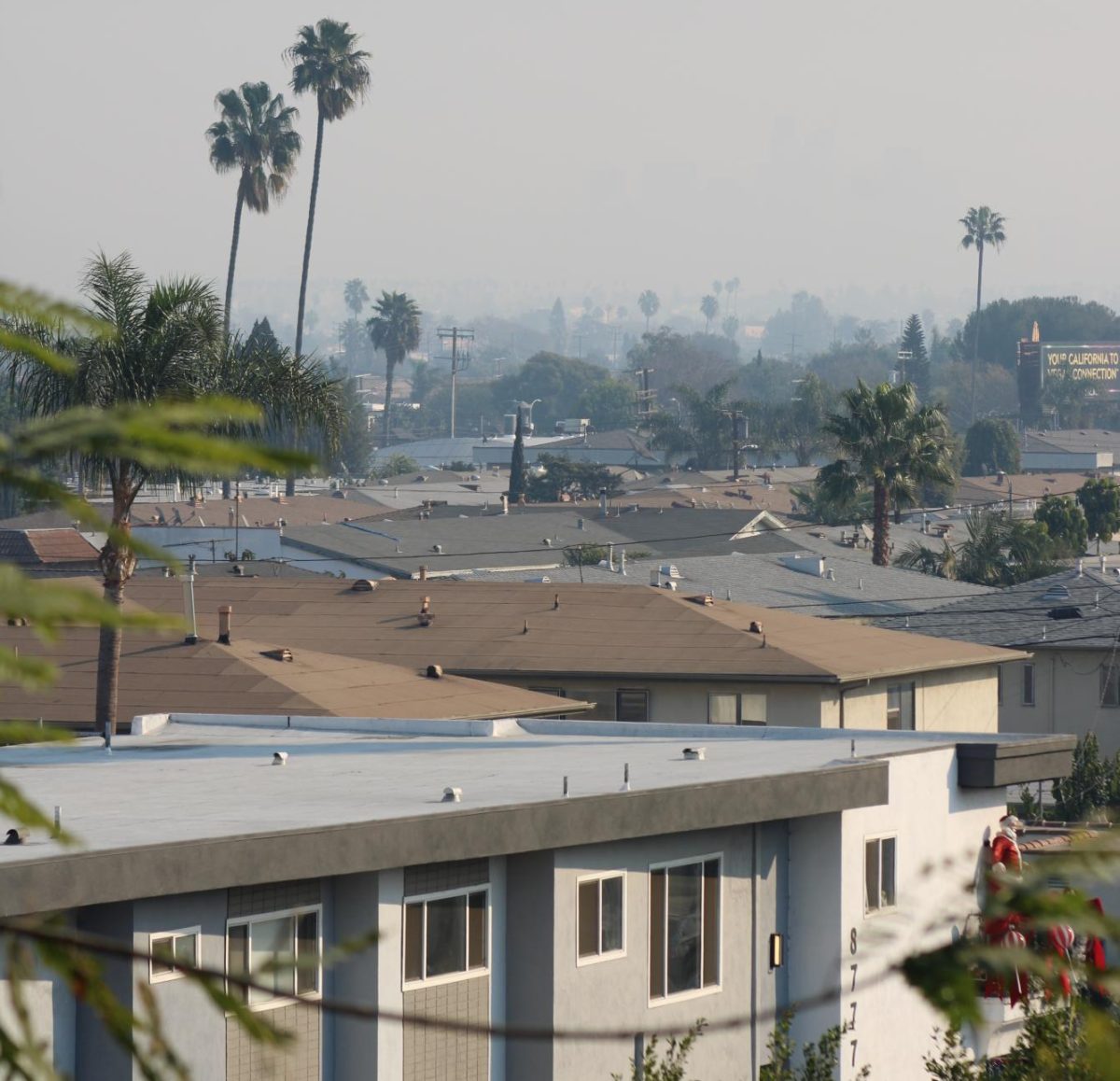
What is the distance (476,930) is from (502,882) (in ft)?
1.72

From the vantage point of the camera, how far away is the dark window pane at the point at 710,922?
1969 cm

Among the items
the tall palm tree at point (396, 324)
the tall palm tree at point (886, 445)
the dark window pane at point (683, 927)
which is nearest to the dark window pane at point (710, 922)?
the dark window pane at point (683, 927)

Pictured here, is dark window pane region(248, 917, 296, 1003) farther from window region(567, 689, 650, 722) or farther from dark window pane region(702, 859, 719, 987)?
window region(567, 689, 650, 722)

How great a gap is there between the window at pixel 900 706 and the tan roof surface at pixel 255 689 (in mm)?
8760

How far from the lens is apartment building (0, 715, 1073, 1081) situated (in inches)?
589

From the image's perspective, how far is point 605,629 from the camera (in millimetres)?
42625

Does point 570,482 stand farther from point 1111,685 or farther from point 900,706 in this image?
point 900,706

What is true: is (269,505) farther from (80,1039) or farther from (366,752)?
(80,1039)

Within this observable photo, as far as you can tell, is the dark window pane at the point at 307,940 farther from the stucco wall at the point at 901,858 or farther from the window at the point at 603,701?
the window at the point at 603,701

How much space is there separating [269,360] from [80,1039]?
58.6ft

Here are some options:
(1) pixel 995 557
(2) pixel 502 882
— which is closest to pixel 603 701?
(2) pixel 502 882

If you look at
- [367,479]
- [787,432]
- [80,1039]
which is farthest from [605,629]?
[787,432]

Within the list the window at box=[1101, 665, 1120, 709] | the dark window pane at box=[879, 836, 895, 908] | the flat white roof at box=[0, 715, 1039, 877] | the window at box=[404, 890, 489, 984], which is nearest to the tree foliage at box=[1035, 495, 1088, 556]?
the window at box=[1101, 665, 1120, 709]

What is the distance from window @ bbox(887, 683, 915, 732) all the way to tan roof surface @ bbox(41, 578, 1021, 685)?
0.72 metres
